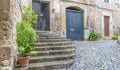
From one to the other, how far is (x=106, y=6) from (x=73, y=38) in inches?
176

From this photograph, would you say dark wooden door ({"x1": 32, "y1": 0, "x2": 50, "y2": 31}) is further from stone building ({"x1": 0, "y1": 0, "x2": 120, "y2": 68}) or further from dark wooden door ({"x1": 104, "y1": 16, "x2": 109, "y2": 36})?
dark wooden door ({"x1": 104, "y1": 16, "x2": 109, "y2": 36})

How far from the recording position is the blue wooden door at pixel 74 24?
11.6m

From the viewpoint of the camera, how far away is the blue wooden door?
11648mm

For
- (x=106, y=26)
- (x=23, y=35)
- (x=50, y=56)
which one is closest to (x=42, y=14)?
(x=23, y=35)

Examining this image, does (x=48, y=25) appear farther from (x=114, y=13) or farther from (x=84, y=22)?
(x=114, y=13)

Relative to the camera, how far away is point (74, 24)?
1191cm

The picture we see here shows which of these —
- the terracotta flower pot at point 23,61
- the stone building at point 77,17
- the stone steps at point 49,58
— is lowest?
the stone steps at point 49,58

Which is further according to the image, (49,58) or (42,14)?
(42,14)

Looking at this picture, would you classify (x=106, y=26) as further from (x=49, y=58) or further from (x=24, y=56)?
(x=24, y=56)

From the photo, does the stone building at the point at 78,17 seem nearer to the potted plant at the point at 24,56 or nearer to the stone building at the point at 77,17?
the stone building at the point at 77,17

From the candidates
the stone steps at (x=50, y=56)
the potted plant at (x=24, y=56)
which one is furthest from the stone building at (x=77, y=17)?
the potted plant at (x=24, y=56)

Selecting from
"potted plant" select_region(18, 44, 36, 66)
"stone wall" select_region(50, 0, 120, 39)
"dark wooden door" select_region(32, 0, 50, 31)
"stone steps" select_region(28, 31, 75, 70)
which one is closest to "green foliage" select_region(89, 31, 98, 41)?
"stone wall" select_region(50, 0, 120, 39)

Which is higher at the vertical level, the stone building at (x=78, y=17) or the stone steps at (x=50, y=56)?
the stone building at (x=78, y=17)

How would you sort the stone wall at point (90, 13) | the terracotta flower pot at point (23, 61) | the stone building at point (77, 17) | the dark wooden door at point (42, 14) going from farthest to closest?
1. the stone wall at point (90, 13)
2. the stone building at point (77, 17)
3. the dark wooden door at point (42, 14)
4. the terracotta flower pot at point (23, 61)
